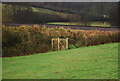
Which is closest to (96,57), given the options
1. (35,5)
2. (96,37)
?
(96,37)

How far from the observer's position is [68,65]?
789cm

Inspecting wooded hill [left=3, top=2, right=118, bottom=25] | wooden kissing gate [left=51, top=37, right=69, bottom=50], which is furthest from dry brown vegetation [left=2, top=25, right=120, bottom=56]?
wooded hill [left=3, top=2, right=118, bottom=25]

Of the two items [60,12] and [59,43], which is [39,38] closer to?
[59,43]

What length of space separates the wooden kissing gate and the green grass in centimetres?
67

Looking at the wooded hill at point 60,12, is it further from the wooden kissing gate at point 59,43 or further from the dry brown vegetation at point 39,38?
the wooden kissing gate at point 59,43

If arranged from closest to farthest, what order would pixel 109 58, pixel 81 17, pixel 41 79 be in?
pixel 41 79, pixel 109 58, pixel 81 17

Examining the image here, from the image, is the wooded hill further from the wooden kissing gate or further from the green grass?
the green grass

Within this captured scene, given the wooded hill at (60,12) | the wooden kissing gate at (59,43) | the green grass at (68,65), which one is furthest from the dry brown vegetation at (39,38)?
the green grass at (68,65)

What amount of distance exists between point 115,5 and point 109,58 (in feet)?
8.71

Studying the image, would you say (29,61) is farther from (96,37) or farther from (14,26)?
(96,37)

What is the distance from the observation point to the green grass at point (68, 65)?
726 cm

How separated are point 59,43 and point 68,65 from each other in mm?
2278

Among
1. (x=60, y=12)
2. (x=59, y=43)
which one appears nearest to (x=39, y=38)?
(x=59, y=43)

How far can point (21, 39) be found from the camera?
32.8ft
